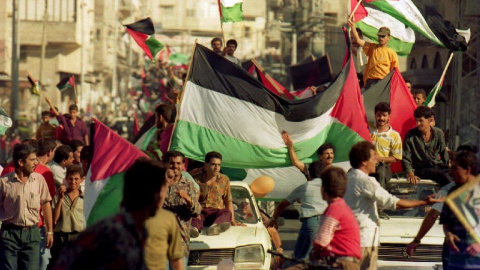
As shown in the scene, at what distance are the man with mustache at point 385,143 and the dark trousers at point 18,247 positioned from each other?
3937 mm

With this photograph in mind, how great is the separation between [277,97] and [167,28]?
464 feet

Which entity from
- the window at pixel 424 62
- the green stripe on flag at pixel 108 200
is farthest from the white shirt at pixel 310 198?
the window at pixel 424 62

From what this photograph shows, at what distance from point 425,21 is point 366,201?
7746 mm

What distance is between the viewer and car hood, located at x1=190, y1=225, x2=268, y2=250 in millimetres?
13555

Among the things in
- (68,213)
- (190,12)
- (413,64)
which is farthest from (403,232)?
(190,12)

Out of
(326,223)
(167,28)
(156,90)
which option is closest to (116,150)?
(326,223)

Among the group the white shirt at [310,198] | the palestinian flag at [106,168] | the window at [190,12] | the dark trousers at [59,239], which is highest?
the palestinian flag at [106,168]

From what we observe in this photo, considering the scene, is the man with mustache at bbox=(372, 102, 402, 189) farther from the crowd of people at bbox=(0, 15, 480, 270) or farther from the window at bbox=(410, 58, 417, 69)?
the window at bbox=(410, 58, 417, 69)

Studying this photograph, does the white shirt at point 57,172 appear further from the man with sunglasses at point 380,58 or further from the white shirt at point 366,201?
the white shirt at point 366,201

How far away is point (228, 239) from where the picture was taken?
13.7 meters

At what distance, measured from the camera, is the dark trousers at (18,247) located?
12844 millimetres

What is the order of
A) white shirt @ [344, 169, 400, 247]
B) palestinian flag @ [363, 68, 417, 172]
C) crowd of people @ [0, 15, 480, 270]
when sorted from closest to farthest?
crowd of people @ [0, 15, 480, 270] → white shirt @ [344, 169, 400, 247] → palestinian flag @ [363, 68, 417, 172]

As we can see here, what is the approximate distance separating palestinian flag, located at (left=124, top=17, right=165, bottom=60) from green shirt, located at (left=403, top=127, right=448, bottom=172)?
6018 millimetres

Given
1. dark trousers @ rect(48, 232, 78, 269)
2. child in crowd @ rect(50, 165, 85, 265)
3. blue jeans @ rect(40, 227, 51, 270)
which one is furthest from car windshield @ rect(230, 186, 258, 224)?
blue jeans @ rect(40, 227, 51, 270)
